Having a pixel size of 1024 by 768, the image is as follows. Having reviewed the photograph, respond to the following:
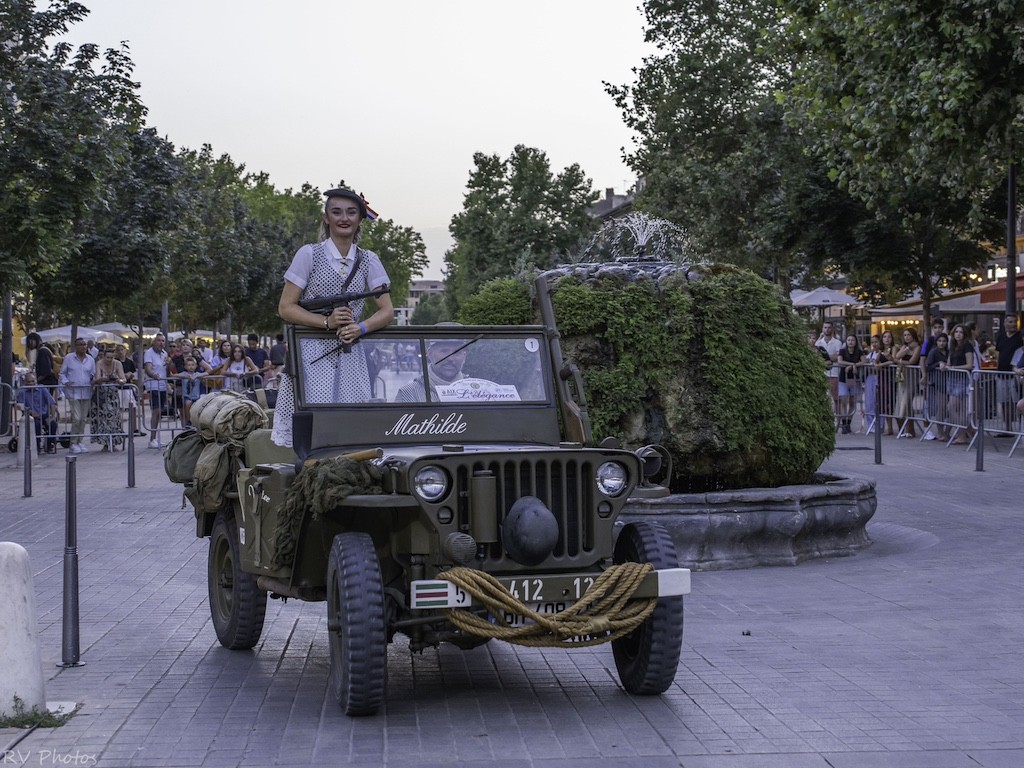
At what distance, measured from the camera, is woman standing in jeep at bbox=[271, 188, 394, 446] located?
7.05 metres

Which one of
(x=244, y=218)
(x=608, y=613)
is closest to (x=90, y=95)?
(x=608, y=613)

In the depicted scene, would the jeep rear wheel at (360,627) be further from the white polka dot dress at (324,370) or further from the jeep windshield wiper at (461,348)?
the jeep windshield wiper at (461,348)

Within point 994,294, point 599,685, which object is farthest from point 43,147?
point 994,294

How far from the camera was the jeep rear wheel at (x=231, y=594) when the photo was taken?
750cm

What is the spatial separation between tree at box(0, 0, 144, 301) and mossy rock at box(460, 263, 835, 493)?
11628 mm

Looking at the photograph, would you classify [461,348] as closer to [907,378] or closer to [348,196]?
[348,196]

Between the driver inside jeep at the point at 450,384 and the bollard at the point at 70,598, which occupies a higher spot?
the driver inside jeep at the point at 450,384

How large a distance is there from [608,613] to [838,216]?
27189mm

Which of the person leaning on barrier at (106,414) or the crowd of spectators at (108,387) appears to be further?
the person leaning on barrier at (106,414)

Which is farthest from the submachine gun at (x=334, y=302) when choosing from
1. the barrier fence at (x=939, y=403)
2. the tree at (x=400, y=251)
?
the tree at (x=400, y=251)

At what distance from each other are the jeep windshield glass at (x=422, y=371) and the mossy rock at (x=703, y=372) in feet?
12.9

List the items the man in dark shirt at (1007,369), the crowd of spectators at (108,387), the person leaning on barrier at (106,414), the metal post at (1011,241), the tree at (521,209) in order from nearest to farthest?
the man in dark shirt at (1007,369), the crowd of spectators at (108,387), the person leaning on barrier at (106,414), the metal post at (1011,241), the tree at (521,209)

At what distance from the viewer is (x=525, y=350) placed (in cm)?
743

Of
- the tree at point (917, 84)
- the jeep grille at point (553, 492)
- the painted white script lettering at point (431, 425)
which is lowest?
the jeep grille at point (553, 492)
